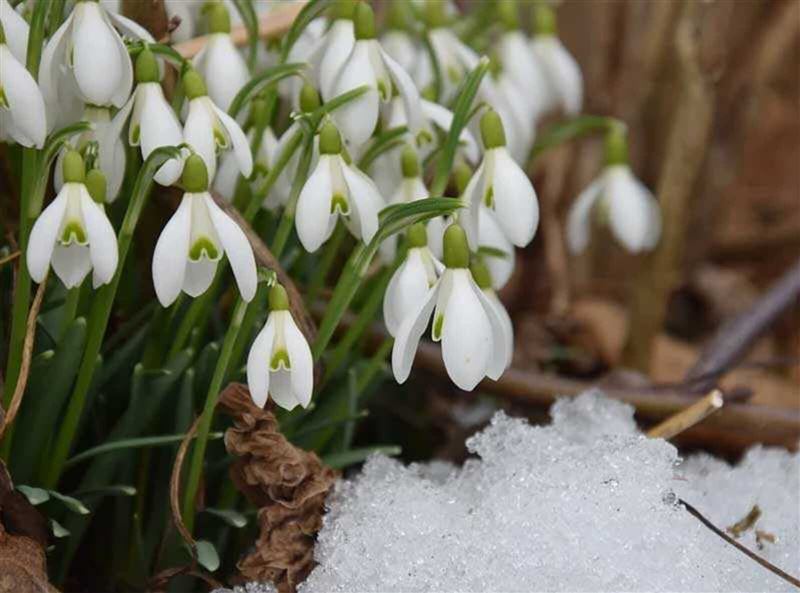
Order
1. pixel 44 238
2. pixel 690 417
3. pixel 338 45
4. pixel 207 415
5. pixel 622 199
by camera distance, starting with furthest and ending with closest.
→ pixel 622 199, pixel 690 417, pixel 338 45, pixel 207 415, pixel 44 238

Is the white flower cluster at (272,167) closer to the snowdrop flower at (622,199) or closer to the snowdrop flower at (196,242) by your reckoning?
the snowdrop flower at (196,242)

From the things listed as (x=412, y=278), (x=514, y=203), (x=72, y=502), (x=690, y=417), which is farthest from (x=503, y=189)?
(x=72, y=502)

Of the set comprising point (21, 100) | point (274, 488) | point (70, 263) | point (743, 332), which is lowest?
point (743, 332)

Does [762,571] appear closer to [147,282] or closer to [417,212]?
[417,212]

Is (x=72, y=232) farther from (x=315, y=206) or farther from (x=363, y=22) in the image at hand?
A: (x=363, y=22)

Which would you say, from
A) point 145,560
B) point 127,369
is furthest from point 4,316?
point 145,560

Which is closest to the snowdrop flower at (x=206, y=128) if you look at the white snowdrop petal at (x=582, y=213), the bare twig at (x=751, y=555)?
the bare twig at (x=751, y=555)
